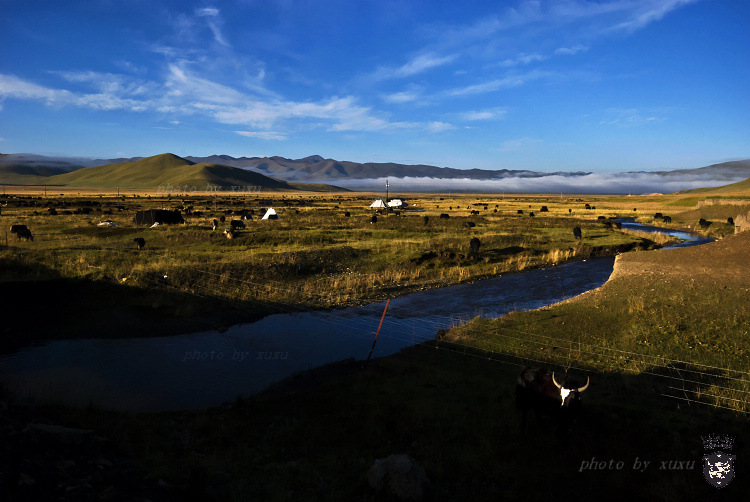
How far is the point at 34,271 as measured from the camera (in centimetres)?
2075

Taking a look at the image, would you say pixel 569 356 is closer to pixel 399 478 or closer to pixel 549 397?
pixel 549 397

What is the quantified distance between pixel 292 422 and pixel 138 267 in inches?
651

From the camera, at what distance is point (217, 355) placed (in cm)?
1462

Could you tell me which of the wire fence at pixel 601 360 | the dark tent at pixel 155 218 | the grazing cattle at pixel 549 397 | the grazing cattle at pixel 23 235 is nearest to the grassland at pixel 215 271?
the grazing cattle at pixel 23 235

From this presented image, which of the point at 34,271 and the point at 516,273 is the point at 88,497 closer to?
the point at 34,271

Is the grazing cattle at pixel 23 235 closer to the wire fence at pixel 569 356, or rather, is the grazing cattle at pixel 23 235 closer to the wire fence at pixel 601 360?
the wire fence at pixel 569 356

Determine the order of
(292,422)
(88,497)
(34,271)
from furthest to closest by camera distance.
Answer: (34,271), (292,422), (88,497)

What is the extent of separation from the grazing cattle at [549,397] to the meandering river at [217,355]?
647 cm

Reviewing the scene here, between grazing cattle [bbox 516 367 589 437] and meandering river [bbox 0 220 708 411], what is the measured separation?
647 cm

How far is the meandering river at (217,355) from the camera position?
11773 mm

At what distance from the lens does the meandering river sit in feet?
38.6

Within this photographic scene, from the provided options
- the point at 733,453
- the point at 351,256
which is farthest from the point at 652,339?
the point at 351,256

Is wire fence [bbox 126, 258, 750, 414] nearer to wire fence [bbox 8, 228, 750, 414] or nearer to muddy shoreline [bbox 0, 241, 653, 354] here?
wire fence [bbox 8, 228, 750, 414]

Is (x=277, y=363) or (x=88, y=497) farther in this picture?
(x=277, y=363)
